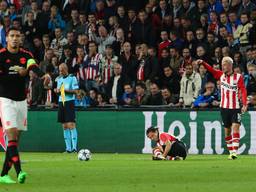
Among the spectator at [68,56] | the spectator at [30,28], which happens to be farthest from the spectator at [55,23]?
the spectator at [68,56]

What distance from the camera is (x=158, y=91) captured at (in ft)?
90.3

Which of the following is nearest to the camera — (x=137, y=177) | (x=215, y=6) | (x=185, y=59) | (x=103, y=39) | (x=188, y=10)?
(x=137, y=177)

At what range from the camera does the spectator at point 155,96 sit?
2748cm

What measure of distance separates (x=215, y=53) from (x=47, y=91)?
18.8ft

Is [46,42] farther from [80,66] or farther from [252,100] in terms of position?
[252,100]

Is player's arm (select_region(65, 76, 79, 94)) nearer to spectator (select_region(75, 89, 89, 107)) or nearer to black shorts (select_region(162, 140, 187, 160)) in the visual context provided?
spectator (select_region(75, 89, 89, 107))

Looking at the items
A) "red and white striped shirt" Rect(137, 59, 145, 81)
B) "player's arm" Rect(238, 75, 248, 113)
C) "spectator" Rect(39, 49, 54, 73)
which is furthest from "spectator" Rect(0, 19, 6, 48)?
"player's arm" Rect(238, 75, 248, 113)

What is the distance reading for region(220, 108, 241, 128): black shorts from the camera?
73.8ft

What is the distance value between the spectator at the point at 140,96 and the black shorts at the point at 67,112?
1953mm

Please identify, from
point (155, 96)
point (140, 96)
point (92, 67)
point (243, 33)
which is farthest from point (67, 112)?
point (243, 33)

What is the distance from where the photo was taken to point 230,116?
2262 centimetres

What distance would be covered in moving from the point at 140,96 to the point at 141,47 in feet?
5.71

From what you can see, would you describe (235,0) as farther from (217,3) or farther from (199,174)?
(199,174)

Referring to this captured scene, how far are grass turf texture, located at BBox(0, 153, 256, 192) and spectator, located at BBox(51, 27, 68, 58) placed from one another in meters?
10.9
